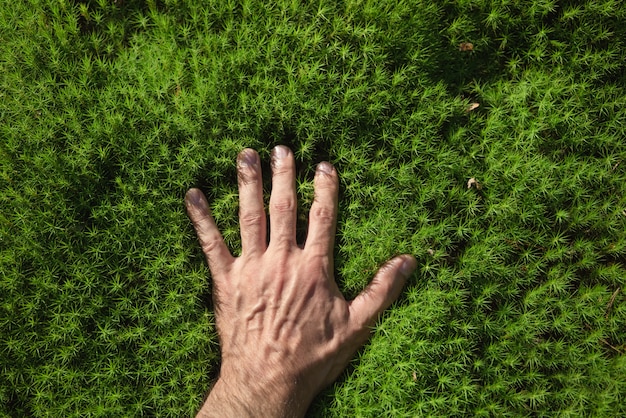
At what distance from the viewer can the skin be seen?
126 inches

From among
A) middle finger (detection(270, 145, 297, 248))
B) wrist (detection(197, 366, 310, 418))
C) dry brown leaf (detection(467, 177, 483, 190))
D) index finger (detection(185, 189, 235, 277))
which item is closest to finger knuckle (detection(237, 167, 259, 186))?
middle finger (detection(270, 145, 297, 248))

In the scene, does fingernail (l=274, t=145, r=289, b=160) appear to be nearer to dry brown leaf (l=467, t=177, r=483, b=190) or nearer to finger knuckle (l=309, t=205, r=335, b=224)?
finger knuckle (l=309, t=205, r=335, b=224)

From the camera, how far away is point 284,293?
10.7 ft

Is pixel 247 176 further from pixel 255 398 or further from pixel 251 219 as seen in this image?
pixel 255 398

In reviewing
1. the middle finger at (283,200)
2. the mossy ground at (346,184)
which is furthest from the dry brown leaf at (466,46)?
the middle finger at (283,200)

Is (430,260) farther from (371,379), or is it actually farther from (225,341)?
(225,341)

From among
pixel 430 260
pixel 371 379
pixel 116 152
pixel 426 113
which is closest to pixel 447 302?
pixel 430 260

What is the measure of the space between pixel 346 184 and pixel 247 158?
0.71 metres

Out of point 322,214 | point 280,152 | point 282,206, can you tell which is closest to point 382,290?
point 322,214

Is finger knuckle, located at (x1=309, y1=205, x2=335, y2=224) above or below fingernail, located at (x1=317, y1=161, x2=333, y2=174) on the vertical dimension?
below

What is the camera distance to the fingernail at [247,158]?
10.9 ft

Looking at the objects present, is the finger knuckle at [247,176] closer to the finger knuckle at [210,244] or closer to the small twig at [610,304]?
the finger knuckle at [210,244]

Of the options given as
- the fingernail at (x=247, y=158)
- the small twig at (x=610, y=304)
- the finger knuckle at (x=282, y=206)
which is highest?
the fingernail at (x=247, y=158)

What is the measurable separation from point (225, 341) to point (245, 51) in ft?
6.49
